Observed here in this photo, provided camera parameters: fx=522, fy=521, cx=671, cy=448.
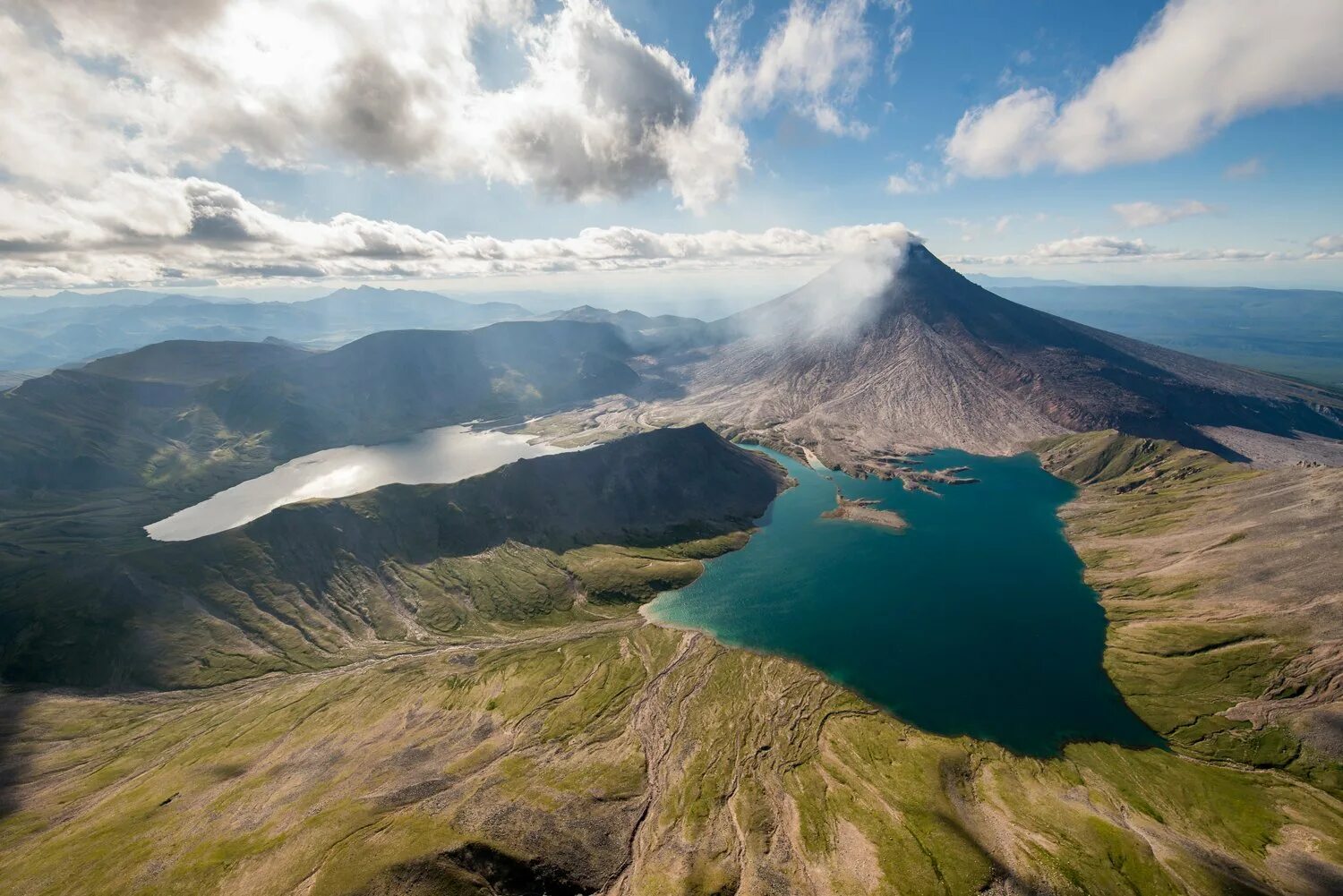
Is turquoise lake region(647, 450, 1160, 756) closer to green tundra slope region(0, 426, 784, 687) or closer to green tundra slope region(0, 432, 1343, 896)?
green tundra slope region(0, 432, 1343, 896)

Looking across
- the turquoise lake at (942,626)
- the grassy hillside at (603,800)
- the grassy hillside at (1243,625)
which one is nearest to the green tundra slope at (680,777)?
the grassy hillside at (603,800)

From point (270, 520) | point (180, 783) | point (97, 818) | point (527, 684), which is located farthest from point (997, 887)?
point (270, 520)

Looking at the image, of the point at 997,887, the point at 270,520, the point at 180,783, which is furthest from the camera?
the point at 270,520

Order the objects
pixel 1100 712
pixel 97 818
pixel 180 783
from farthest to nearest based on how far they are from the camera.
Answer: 1. pixel 1100 712
2. pixel 180 783
3. pixel 97 818

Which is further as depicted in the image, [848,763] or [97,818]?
[848,763]

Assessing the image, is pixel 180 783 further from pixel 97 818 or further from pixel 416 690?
pixel 416 690

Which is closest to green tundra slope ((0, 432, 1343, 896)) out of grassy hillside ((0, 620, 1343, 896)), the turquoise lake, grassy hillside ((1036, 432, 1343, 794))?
grassy hillside ((0, 620, 1343, 896))

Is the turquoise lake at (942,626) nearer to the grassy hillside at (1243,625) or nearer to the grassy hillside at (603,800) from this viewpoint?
the grassy hillside at (603,800)
